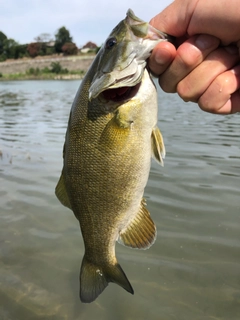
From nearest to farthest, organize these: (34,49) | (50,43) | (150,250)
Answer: (150,250) < (34,49) < (50,43)

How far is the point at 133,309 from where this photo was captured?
3.48m

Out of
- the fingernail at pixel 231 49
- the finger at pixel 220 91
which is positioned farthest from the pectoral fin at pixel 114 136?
the fingernail at pixel 231 49

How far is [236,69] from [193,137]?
798 cm

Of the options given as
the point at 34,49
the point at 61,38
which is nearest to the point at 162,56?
the point at 34,49

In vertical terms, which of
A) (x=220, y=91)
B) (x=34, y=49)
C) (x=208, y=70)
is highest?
(x=208, y=70)

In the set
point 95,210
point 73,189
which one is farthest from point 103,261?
point 73,189

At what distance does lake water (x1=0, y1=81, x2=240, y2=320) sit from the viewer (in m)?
3.50

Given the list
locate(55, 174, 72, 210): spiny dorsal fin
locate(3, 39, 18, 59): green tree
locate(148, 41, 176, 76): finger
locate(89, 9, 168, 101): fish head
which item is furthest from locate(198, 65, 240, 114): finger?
locate(3, 39, 18, 59): green tree

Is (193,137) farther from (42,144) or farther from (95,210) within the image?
(95,210)

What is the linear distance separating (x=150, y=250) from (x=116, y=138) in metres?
2.66

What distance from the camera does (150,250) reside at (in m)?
4.38

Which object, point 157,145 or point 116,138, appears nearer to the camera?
point 116,138

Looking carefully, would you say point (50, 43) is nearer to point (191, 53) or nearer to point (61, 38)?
point (61, 38)

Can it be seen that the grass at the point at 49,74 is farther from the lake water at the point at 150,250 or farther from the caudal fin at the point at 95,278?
the caudal fin at the point at 95,278
